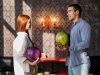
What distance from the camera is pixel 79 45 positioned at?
3.82 m

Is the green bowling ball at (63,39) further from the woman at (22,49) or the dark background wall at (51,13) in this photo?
the dark background wall at (51,13)

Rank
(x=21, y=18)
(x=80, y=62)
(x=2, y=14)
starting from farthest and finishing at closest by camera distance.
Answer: (x=2, y=14) < (x=80, y=62) < (x=21, y=18)

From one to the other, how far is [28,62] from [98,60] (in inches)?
233

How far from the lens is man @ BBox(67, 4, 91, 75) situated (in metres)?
3.83

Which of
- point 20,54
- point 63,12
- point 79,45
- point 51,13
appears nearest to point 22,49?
point 20,54

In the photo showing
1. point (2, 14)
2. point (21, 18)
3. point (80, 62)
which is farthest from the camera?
point (2, 14)

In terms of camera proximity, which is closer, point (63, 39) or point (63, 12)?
point (63, 39)

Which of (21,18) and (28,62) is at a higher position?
(21,18)

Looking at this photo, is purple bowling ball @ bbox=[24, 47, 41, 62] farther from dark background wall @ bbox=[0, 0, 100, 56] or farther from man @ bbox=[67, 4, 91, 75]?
dark background wall @ bbox=[0, 0, 100, 56]

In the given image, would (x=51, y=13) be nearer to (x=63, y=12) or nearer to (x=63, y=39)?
(x=63, y=12)

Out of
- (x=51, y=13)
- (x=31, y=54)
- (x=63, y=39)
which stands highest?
(x=51, y=13)

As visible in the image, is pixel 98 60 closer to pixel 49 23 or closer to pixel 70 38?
pixel 49 23

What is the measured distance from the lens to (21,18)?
11.0 feet

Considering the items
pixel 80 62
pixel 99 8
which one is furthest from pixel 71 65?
pixel 99 8
